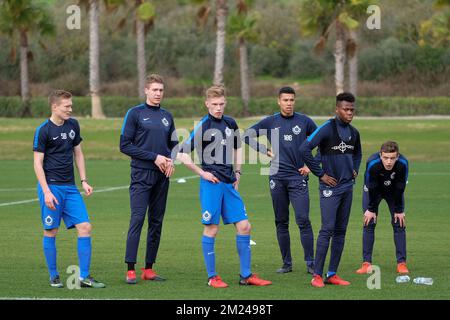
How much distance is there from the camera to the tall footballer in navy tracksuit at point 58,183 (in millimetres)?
11516

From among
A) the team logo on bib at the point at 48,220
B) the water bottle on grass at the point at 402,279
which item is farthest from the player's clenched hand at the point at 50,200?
the water bottle on grass at the point at 402,279

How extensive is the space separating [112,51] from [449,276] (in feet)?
244

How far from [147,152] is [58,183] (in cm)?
114

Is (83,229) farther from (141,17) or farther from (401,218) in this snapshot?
(141,17)

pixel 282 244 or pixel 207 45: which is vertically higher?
pixel 207 45

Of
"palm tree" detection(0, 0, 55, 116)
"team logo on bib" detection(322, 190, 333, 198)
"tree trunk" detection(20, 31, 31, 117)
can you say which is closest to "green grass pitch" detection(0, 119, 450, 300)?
"team logo on bib" detection(322, 190, 333, 198)

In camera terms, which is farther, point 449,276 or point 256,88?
point 256,88

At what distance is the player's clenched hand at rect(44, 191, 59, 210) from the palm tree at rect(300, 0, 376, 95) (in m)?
36.1

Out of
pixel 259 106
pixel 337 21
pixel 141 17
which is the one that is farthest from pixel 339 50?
pixel 259 106

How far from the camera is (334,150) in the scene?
11844mm

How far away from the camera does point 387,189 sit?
1294 centimetres

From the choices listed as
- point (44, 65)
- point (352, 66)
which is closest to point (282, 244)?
point (352, 66)

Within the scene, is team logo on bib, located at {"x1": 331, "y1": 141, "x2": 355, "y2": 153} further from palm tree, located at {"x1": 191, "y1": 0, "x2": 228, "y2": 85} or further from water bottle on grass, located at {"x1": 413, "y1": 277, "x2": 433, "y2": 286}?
palm tree, located at {"x1": 191, "y1": 0, "x2": 228, "y2": 85}
